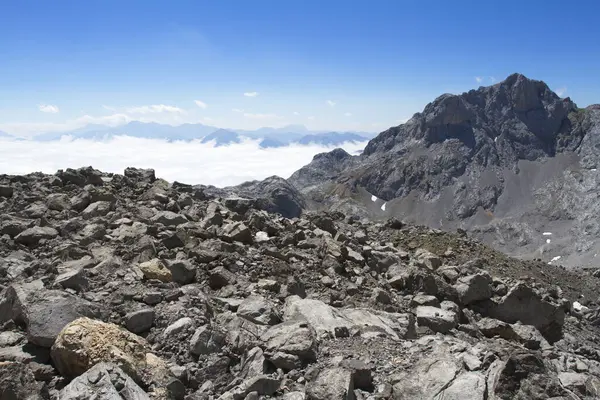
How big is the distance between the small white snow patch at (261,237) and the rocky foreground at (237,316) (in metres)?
0.40

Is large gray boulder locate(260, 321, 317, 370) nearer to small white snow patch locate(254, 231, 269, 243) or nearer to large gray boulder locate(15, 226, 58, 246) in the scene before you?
small white snow patch locate(254, 231, 269, 243)

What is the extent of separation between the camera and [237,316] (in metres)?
12.1

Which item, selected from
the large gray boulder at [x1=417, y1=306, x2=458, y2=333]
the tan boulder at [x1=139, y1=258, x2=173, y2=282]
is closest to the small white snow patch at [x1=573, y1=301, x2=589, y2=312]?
the large gray boulder at [x1=417, y1=306, x2=458, y2=333]

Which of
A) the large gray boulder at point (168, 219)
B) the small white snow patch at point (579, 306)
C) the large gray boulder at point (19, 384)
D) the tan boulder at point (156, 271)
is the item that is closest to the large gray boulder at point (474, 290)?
the tan boulder at point (156, 271)

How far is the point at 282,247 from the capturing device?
813 inches

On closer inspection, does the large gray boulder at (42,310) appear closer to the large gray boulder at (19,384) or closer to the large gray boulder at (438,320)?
the large gray boulder at (19,384)

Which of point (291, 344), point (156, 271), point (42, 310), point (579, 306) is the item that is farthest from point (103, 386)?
point (579, 306)

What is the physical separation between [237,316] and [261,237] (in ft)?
30.0

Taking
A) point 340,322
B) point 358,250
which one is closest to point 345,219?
point 358,250

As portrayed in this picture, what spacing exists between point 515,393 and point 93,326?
8.56 metres

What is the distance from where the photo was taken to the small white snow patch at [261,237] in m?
20.8

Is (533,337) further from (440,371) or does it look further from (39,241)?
(39,241)

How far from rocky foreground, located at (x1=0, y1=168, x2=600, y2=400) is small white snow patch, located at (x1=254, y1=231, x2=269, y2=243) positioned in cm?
40

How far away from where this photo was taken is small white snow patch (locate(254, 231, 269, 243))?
→ 68.2 feet
